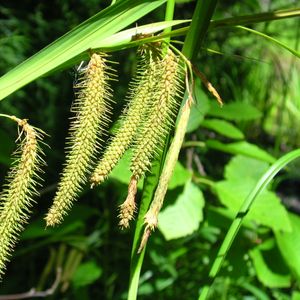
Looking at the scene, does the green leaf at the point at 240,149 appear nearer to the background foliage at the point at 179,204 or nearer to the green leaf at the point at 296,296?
the background foliage at the point at 179,204

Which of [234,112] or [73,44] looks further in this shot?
[234,112]

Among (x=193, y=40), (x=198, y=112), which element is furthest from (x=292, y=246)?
(x=193, y=40)

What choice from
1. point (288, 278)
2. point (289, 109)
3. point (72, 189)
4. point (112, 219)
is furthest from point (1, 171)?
point (72, 189)

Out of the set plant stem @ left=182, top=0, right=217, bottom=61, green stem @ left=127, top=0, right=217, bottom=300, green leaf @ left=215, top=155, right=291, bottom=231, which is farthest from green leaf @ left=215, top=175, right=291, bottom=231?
plant stem @ left=182, top=0, right=217, bottom=61

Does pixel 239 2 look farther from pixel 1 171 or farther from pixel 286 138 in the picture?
pixel 1 171

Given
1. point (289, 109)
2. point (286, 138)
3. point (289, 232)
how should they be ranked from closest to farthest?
point (289, 232) < point (289, 109) < point (286, 138)

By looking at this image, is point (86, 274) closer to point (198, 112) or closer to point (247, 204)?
point (198, 112)
